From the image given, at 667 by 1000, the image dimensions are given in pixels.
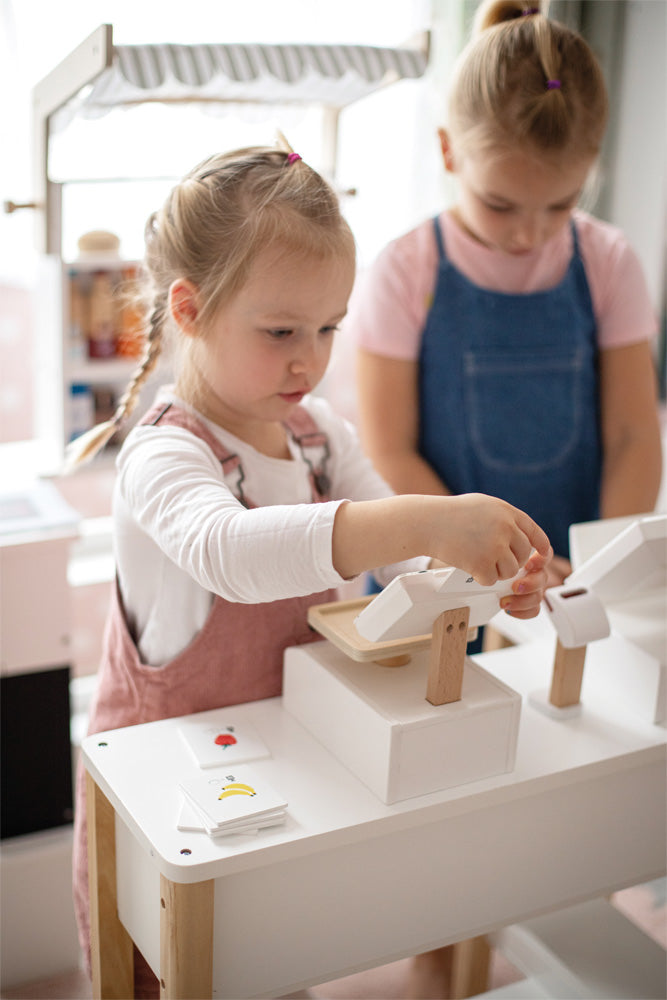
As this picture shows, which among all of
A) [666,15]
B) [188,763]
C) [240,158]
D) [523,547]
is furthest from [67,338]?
[666,15]

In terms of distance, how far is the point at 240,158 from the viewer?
1103mm

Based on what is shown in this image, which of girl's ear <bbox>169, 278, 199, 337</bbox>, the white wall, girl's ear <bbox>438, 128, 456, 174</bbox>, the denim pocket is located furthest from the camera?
the white wall

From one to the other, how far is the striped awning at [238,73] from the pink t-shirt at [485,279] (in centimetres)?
27

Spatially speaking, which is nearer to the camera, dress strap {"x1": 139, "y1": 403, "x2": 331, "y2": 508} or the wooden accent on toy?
the wooden accent on toy

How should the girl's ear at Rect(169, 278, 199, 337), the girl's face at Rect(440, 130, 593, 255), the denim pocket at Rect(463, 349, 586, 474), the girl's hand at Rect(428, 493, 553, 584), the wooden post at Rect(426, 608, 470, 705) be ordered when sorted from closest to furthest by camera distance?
the girl's hand at Rect(428, 493, 553, 584) < the wooden post at Rect(426, 608, 470, 705) < the girl's ear at Rect(169, 278, 199, 337) < the girl's face at Rect(440, 130, 593, 255) < the denim pocket at Rect(463, 349, 586, 474)

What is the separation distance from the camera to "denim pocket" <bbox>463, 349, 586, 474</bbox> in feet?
5.19

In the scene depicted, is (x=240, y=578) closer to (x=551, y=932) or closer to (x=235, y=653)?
(x=235, y=653)

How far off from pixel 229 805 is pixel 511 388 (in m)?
0.87

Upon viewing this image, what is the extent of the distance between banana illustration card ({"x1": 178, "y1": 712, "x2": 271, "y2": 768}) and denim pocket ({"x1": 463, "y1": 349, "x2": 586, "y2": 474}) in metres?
0.67

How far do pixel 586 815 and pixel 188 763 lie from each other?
0.42 metres

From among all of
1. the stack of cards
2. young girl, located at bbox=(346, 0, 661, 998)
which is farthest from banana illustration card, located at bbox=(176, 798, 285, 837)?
young girl, located at bbox=(346, 0, 661, 998)

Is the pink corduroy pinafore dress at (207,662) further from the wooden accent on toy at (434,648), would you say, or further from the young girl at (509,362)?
the young girl at (509,362)

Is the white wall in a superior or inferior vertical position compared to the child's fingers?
superior

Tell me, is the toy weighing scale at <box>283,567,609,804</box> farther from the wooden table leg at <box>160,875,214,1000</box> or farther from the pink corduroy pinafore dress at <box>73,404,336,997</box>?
the wooden table leg at <box>160,875,214,1000</box>
